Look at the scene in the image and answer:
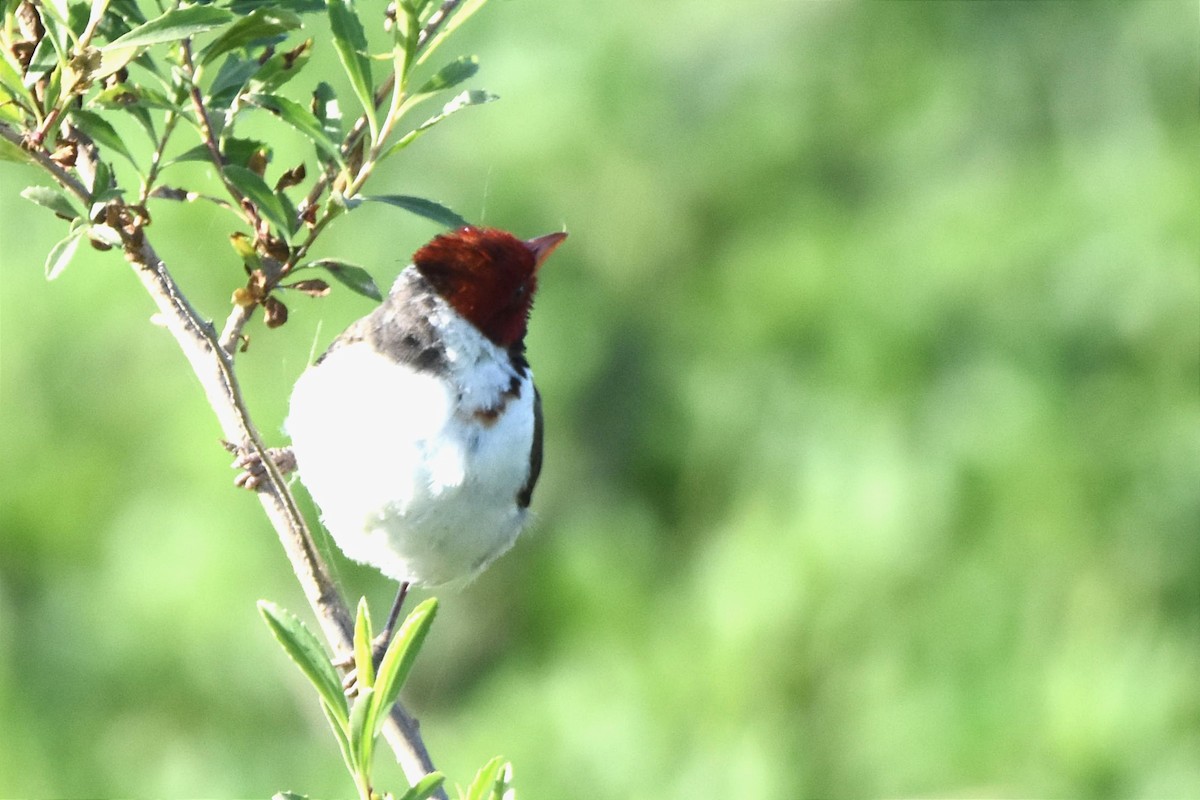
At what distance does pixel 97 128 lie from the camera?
1932 millimetres

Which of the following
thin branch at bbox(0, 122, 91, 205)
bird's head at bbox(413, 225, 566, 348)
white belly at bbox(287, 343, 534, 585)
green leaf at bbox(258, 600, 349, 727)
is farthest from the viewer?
bird's head at bbox(413, 225, 566, 348)

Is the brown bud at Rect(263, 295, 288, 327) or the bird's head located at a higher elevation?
the bird's head

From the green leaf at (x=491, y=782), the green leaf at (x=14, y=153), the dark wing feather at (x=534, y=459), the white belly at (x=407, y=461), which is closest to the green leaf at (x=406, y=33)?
the green leaf at (x=14, y=153)

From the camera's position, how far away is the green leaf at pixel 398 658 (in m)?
1.75

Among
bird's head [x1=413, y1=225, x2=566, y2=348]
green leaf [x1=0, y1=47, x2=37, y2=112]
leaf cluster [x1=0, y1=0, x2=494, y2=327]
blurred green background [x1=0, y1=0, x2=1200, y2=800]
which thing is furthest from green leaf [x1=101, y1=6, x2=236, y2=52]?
blurred green background [x1=0, y1=0, x2=1200, y2=800]

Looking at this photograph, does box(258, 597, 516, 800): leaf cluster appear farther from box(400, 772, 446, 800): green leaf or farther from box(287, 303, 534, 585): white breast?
box(287, 303, 534, 585): white breast

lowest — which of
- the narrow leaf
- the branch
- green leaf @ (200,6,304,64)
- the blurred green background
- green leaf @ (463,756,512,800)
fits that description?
green leaf @ (463,756,512,800)

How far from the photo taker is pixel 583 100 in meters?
8.30

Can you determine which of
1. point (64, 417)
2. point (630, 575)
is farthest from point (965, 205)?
point (64, 417)

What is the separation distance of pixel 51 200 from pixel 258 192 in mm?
234

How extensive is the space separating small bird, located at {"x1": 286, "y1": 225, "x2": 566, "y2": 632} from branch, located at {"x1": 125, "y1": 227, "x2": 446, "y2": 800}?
79cm

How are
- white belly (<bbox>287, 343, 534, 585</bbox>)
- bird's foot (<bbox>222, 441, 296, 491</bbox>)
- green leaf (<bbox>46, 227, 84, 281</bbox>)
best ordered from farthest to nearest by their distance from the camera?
white belly (<bbox>287, 343, 534, 585</bbox>) < bird's foot (<bbox>222, 441, 296, 491</bbox>) < green leaf (<bbox>46, 227, 84, 281</bbox>)

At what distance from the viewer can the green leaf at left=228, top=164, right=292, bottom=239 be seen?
1.94m

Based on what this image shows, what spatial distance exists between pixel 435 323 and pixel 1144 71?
6.84m
